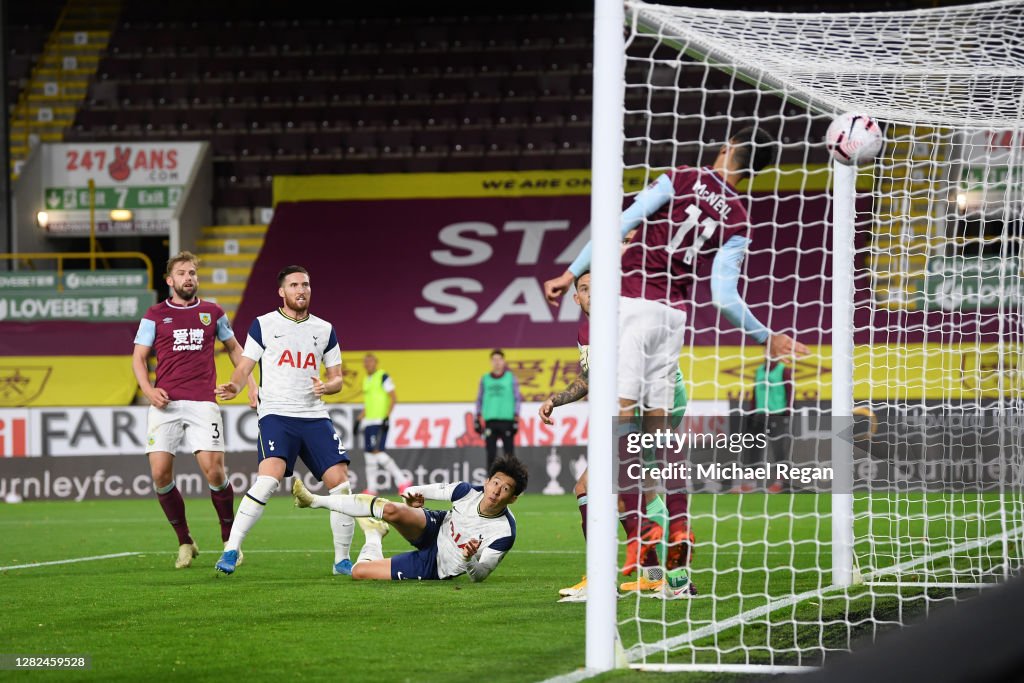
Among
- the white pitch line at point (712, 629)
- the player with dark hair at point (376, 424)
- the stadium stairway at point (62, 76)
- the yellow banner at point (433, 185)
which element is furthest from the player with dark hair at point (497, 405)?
the stadium stairway at point (62, 76)

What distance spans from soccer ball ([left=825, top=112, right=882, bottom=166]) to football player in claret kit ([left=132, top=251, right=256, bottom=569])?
395cm

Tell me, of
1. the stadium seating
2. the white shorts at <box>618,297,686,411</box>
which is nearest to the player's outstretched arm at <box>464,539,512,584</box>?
the white shorts at <box>618,297,686,411</box>

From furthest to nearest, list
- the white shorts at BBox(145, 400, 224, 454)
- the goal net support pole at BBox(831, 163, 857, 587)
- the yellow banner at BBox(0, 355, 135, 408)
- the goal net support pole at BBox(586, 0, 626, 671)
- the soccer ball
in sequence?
1. the yellow banner at BBox(0, 355, 135, 408)
2. the white shorts at BBox(145, 400, 224, 454)
3. the goal net support pole at BBox(831, 163, 857, 587)
4. the soccer ball
5. the goal net support pole at BBox(586, 0, 626, 671)

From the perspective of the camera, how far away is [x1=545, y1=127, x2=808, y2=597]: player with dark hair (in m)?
5.22

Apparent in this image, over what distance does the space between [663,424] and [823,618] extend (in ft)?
3.57

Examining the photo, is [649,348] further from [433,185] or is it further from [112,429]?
[433,185]

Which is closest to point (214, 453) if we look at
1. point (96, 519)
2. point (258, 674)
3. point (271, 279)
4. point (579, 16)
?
point (258, 674)

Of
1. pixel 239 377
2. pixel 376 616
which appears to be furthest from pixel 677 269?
pixel 239 377

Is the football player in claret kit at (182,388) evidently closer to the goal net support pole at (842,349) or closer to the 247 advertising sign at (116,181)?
the goal net support pole at (842,349)

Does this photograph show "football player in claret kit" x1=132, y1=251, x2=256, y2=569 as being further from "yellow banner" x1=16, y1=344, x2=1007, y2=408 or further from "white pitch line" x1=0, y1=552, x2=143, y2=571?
"yellow banner" x1=16, y1=344, x2=1007, y2=408

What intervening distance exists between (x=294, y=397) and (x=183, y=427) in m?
1.09

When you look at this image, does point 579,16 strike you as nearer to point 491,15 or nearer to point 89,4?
point 491,15

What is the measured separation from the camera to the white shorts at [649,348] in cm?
526

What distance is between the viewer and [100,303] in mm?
17312
